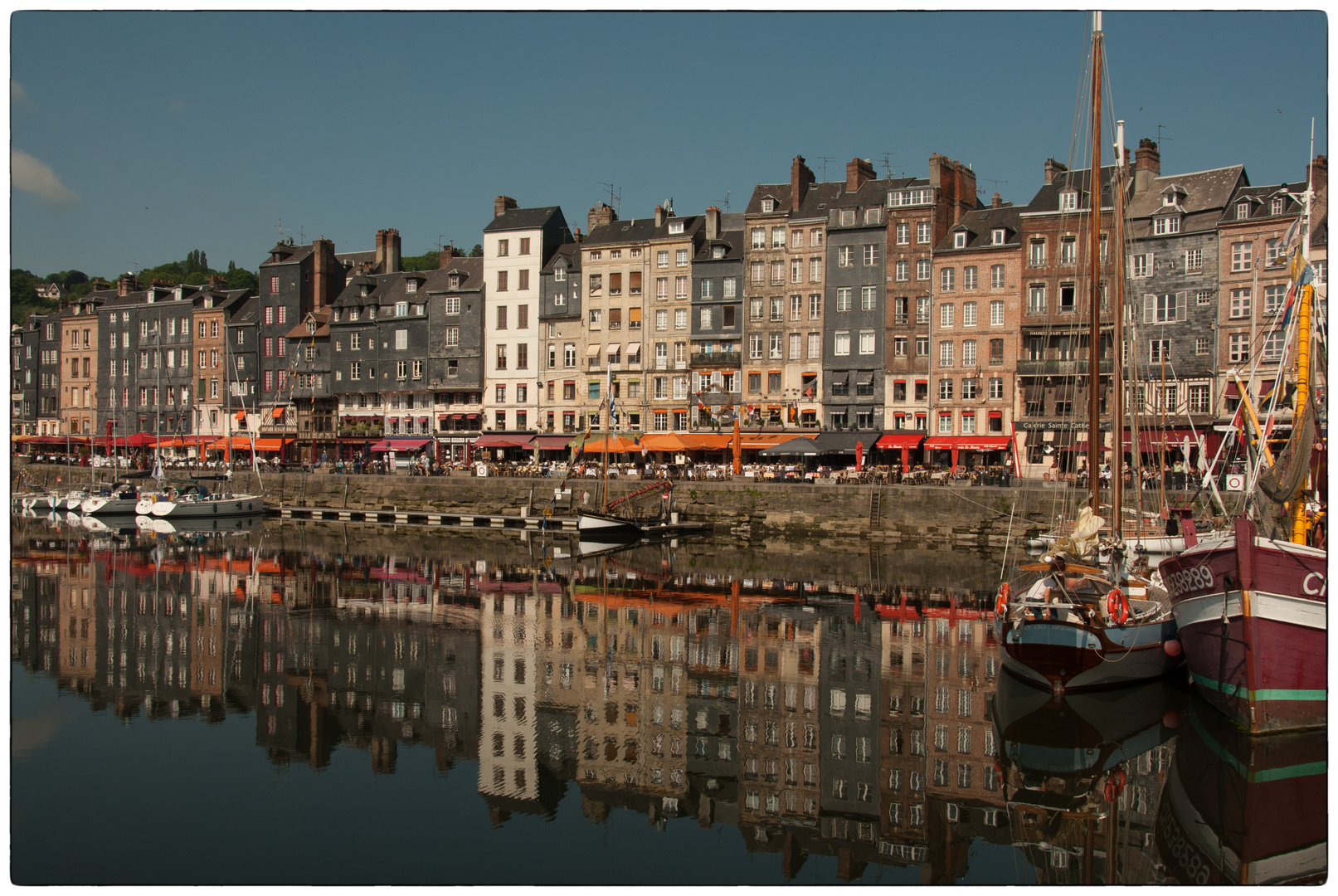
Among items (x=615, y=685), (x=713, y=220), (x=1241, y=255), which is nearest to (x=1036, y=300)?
(x=1241, y=255)

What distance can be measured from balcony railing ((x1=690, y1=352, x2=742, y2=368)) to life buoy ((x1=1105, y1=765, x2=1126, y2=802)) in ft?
169

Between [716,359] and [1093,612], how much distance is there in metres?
48.4

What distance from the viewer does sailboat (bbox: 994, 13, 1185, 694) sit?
64.5 feet

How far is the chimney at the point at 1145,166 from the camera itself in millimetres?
56875

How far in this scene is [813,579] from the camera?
36219 mm

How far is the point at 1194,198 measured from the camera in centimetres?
5472

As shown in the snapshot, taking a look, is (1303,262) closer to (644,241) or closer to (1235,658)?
(1235,658)

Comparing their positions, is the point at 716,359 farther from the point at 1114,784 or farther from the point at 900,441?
the point at 1114,784

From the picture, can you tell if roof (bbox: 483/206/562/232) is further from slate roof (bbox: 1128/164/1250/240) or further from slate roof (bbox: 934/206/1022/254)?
slate roof (bbox: 1128/164/1250/240)

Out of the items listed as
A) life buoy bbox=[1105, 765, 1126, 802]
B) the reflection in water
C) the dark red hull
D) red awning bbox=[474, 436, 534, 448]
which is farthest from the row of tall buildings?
life buoy bbox=[1105, 765, 1126, 802]

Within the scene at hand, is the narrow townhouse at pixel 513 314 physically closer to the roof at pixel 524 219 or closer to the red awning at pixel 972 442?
the roof at pixel 524 219

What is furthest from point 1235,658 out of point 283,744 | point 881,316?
point 881,316

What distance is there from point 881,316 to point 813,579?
99.5 ft

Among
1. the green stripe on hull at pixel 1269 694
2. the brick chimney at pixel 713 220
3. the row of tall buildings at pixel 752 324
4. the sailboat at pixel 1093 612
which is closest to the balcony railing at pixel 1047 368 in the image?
the row of tall buildings at pixel 752 324
